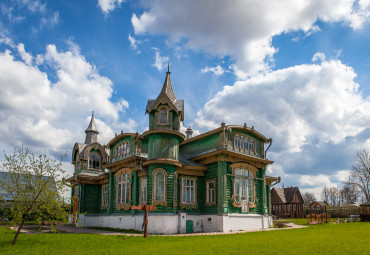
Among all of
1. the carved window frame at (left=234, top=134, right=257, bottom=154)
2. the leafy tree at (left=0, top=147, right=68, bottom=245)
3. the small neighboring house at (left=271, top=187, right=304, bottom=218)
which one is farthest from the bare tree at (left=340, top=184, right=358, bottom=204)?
the leafy tree at (left=0, top=147, right=68, bottom=245)

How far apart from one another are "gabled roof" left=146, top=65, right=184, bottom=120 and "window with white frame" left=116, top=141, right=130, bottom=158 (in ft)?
12.7

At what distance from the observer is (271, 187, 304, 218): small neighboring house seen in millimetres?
49312

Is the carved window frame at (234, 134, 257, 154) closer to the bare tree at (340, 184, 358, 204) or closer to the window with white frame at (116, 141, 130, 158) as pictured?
the window with white frame at (116, 141, 130, 158)

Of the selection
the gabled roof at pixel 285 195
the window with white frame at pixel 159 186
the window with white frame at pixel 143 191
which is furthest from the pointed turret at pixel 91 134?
the gabled roof at pixel 285 195

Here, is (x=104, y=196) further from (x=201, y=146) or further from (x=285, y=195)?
(x=285, y=195)

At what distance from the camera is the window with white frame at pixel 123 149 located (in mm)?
26939

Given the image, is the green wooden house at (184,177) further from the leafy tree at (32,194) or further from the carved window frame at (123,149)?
the leafy tree at (32,194)

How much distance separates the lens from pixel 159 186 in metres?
22.2

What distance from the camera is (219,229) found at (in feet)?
73.8

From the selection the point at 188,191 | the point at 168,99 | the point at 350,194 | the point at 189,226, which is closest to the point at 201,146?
the point at 188,191

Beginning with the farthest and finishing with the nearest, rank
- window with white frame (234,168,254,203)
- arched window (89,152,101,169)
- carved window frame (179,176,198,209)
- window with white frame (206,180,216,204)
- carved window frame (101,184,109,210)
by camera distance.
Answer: arched window (89,152,101,169)
carved window frame (101,184,109,210)
window with white frame (234,168,254,203)
window with white frame (206,180,216,204)
carved window frame (179,176,198,209)

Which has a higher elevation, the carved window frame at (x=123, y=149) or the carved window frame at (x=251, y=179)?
the carved window frame at (x=123, y=149)

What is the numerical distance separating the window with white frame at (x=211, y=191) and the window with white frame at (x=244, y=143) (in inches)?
135

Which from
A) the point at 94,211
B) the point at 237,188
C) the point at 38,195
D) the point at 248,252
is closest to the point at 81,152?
the point at 94,211
